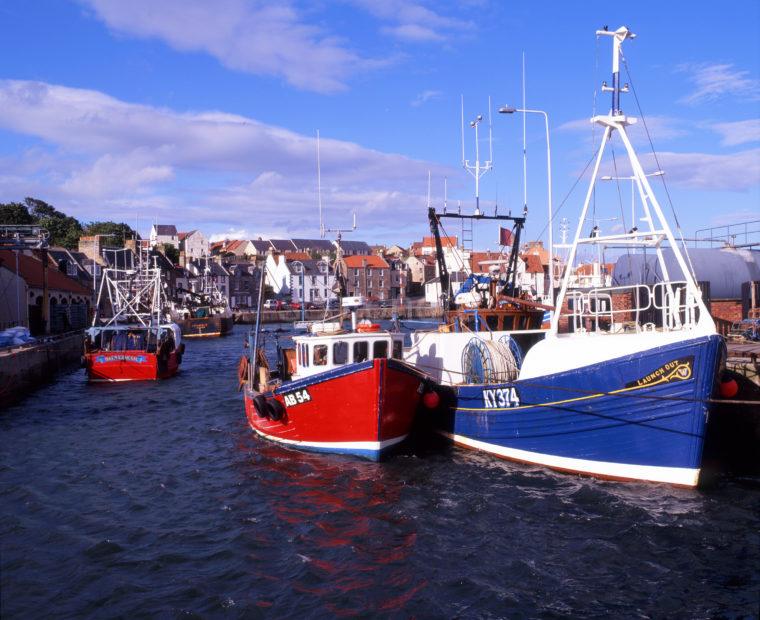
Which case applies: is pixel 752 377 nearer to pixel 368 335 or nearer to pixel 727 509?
pixel 727 509

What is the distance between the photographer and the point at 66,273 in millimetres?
72438

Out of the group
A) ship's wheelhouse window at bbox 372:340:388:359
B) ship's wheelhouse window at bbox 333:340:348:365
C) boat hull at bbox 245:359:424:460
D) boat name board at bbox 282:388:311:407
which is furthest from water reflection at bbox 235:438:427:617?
ship's wheelhouse window at bbox 372:340:388:359

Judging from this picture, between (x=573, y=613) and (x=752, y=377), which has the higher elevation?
(x=752, y=377)

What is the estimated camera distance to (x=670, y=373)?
13.1 metres

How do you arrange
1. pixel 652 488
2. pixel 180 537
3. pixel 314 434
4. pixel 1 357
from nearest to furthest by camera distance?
pixel 180 537 → pixel 652 488 → pixel 314 434 → pixel 1 357

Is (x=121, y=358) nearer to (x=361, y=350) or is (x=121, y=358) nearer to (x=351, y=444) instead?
(x=361, y=350)

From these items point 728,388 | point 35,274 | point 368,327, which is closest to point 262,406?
point 368,327

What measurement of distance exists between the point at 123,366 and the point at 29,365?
439cm

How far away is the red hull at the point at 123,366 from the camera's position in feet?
111

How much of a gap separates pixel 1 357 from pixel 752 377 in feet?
88.1

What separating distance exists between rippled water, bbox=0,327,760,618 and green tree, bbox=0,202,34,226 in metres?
91.5

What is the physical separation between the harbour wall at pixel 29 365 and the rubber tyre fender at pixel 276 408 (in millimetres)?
14788

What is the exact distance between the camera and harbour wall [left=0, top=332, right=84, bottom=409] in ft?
90.4

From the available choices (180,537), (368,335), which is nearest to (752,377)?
(368,335)
